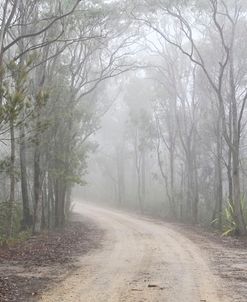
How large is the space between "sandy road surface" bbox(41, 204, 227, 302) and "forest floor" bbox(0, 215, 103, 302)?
39 cm

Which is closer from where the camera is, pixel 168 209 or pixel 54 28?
pixel 54 28

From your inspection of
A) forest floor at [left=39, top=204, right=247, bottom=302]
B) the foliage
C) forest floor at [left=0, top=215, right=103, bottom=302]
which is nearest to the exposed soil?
forest floor at [left=39, top=204, right=247, bottom=302]

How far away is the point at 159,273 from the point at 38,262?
3.45 m

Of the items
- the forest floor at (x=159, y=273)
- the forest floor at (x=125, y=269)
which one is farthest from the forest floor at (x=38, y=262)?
the forest floor at (x=159, y=273)

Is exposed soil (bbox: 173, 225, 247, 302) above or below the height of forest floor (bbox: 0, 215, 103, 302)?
below

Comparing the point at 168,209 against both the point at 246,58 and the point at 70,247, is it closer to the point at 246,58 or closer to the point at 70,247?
the point at 246,58

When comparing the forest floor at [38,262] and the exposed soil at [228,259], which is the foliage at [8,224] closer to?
the forest floor at [38,262]

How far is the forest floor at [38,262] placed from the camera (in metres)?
8.51

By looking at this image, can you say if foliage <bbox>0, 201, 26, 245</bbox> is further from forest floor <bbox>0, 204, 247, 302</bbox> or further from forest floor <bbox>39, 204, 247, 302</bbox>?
forest floor <bbox>39, 204, 247, 302</bbox>

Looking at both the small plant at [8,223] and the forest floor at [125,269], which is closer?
the forest floor at [125,269]

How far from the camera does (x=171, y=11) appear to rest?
70.2ft

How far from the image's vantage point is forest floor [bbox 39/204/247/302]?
310 inches

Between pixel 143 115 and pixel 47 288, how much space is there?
23936 mm

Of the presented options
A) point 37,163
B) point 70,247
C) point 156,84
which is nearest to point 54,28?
point 37,163
